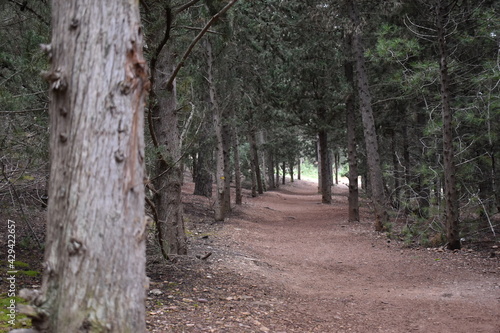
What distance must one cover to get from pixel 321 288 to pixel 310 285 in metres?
0.26

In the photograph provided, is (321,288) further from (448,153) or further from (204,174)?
(204,174)

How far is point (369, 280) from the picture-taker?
8.13m

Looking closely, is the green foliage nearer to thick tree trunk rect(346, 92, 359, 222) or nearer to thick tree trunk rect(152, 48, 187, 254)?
thick tree trunk rect(152, 48, 187, 254)

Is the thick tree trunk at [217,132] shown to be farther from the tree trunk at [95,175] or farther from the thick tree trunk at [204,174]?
the tree trunk at [95,175]

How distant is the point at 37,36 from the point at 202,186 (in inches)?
573

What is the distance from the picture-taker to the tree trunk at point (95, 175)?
1999 millimetres

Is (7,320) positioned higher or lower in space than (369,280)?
higher

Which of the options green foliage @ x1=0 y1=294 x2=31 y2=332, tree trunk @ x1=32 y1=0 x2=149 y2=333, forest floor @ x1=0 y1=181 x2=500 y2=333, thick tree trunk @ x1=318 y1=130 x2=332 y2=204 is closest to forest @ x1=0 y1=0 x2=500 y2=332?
tree trunk @ x1=32 y1=0 x2=149 y2=333

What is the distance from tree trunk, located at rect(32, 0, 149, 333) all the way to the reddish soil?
87.8 inches

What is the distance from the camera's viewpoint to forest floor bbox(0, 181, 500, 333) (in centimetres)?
505

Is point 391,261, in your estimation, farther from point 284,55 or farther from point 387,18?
point 284,55

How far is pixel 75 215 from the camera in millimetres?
2043

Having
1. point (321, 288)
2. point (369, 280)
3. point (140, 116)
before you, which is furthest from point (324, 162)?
point (140, 116)

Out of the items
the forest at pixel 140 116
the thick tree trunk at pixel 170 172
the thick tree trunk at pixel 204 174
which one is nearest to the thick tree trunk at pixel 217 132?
the forest at pixel 140 116
